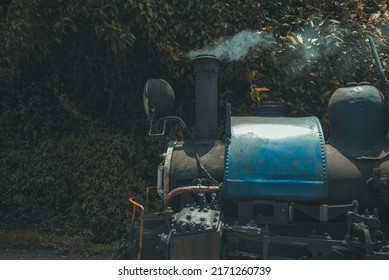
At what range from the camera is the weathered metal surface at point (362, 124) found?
14.9ft

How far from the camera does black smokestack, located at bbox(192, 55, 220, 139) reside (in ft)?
16.3

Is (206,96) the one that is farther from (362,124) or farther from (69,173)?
(69,173)

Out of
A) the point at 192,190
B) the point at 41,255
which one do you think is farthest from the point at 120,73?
the point at 192,190

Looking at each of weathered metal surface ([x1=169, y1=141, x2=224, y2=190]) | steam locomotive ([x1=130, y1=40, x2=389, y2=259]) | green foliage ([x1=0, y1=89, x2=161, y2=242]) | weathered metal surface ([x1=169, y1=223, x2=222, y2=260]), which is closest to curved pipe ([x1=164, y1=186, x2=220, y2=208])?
steam locomotive ([x1=130, y1=40, x2=389, y2=259])

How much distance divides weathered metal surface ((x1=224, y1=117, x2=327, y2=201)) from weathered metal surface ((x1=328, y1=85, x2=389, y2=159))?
1.30 ft

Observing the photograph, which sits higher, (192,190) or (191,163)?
(191,163)

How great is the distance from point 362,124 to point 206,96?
1.68 meters

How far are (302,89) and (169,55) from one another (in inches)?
86.9

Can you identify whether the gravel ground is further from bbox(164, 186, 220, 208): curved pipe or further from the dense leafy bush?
bbox(164, 186, 220, 208): curved pipe

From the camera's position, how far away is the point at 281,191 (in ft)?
13.9

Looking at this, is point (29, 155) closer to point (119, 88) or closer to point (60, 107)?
point (60, 107)

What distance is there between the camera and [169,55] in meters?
6.91
